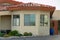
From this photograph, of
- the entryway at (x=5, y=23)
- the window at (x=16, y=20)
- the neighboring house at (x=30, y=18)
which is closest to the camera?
the neighboring house at (x=30, y=18)

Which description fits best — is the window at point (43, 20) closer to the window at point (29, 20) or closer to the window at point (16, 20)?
the window at point (29, 20)

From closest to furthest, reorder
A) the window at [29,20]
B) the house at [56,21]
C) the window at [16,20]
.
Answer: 1. the window at [29,20]
2. the window at [16,20]
3. the house at [56,21]

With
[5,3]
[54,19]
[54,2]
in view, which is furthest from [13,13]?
[54,2]

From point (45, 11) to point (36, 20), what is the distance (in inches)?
74.2

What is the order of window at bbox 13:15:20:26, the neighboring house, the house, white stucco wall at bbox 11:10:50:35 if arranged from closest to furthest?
white stucco wall at bbox 11:10:50:35 → the neighboring house → window at bbox 13:15:20:26 → the house

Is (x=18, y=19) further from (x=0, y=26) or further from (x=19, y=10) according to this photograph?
(x=0, y=26)

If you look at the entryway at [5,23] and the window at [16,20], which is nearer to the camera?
the window at [16,20]

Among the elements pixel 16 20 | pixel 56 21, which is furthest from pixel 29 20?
pixel 56 21

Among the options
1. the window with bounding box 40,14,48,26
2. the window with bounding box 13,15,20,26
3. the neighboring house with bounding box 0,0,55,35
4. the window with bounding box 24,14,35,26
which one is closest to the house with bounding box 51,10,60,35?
the window with bounding box 40,14,48,26

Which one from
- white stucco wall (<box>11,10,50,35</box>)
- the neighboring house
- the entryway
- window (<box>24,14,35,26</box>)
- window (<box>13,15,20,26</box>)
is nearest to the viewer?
white stucco wall (<box>11,10,50,35</box>)

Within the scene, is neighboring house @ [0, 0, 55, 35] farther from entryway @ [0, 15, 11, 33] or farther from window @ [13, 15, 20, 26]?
entryway @ [0, 15, 11, 33]

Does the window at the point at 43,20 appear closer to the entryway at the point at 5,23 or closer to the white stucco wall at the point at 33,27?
the white stucco wall at the point at 33,27

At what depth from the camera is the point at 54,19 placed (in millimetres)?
38906

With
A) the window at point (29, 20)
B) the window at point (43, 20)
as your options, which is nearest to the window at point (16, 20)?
the window at point (29, 20)
